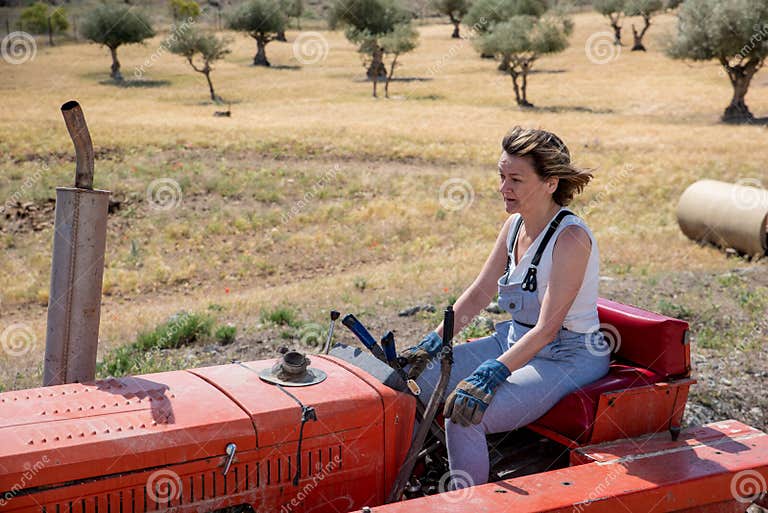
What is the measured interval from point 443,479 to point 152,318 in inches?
259

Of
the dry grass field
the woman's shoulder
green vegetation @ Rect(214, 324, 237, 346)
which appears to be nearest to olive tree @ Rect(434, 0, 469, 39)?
the dry grass field

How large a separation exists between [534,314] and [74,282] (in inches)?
78.8

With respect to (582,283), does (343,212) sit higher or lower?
lower

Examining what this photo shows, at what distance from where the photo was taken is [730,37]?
1207 inches

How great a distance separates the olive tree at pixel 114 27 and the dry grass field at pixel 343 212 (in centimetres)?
1157

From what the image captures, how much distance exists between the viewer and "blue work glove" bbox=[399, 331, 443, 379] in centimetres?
380

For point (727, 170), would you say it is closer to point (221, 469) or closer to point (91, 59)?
point (221, 469)

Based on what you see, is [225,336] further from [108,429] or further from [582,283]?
[108,429]

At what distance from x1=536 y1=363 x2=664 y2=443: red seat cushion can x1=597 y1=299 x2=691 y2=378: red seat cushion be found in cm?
10

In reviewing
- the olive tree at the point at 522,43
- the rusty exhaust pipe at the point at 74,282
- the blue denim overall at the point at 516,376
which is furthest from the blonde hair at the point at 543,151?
the olive tree at the point at 522,43

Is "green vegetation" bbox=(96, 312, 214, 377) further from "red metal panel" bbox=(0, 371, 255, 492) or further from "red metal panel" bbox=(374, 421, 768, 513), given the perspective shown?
"red metal panel" bbox=(374, 421, 768, 513)

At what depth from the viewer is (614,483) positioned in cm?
344

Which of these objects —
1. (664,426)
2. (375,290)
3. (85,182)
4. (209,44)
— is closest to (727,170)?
(375,290)

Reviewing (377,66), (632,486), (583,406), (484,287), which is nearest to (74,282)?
(484,287)
